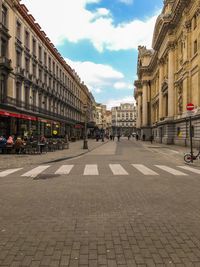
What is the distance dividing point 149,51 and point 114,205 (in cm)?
9089

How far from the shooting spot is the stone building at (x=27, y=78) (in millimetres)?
32812

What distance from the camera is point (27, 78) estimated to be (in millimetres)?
39719

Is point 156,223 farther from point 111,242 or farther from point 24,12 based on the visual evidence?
point 24,12

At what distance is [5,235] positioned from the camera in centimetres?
496

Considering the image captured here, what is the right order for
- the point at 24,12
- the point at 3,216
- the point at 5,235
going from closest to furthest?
the point at 5,235 < the point at 3,216 < the point at 24,12

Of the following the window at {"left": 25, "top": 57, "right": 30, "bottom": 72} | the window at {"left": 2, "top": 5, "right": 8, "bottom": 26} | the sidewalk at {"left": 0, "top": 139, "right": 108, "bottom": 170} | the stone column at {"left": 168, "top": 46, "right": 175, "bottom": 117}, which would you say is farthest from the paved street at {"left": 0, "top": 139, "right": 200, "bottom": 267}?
the stone column at {"left": 168, "top": 46, "right": 175, "bottom": 117}

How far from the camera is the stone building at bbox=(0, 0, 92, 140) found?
3281 centimetres

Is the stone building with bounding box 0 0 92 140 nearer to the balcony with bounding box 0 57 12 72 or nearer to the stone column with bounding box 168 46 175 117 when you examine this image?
the balcony with bounding box 0 57 12 72

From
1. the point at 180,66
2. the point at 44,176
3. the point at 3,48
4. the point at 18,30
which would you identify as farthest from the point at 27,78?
the point at 44,176

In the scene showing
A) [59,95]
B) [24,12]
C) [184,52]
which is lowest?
[59,95]

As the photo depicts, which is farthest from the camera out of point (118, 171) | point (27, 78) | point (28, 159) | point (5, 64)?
point (27, 78)

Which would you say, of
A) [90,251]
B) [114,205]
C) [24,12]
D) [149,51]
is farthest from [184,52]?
[149,51]

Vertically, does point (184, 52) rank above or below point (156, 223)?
above

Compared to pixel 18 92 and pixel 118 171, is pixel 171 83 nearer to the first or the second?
pixel 18 92
